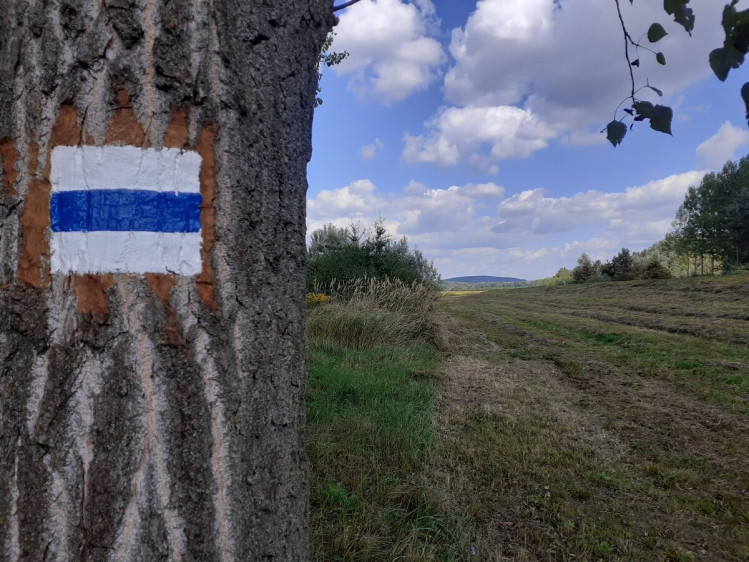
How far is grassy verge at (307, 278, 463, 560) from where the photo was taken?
239 cm

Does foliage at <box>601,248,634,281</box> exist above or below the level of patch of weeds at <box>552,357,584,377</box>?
above

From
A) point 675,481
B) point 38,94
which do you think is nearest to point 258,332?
point 38,94

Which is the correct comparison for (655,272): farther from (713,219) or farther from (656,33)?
(656,33)

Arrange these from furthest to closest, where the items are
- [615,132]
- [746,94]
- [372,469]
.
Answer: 1. [372,469]
2. [615,132]
3. [746,94]

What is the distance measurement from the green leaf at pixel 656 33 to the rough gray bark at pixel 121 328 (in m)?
1.32

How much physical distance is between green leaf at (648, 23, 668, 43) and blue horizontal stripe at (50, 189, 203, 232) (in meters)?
1.54

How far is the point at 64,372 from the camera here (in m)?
0.95

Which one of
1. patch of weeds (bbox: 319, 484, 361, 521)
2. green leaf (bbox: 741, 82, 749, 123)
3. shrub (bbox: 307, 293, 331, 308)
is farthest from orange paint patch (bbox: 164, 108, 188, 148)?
shrub (bbox: 307, 293, 331, 308)

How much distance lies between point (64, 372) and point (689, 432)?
5.13 metres

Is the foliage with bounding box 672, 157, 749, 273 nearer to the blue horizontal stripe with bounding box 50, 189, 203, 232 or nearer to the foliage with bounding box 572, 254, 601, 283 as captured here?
the foliage with bounding box 572, 254, 601, 283

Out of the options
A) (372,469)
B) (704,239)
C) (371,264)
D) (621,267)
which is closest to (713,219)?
(704,239)

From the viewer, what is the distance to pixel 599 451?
399cm

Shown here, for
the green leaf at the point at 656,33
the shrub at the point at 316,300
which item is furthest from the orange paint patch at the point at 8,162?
the shrub at the point at 316,300

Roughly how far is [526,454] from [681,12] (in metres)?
3.10
